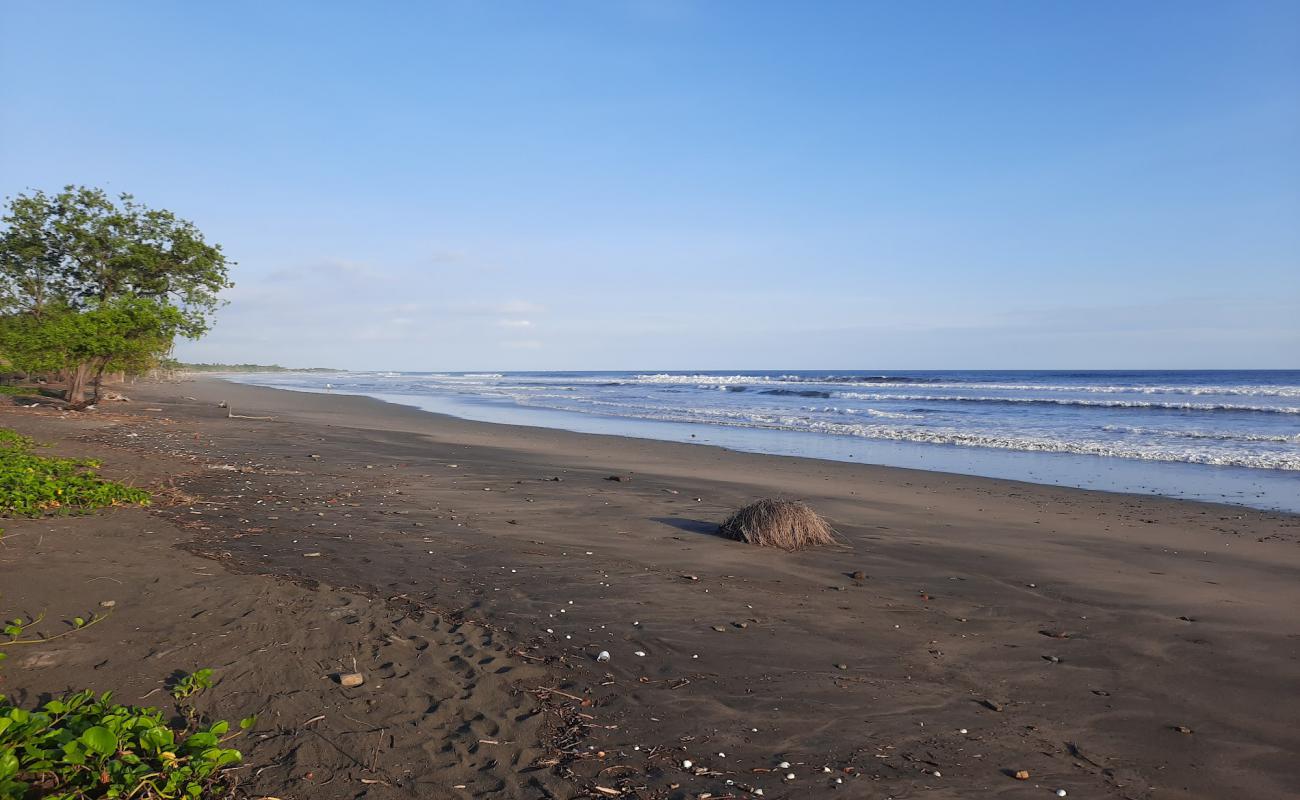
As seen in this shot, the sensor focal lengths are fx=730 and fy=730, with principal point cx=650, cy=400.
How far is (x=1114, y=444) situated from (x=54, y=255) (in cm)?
3464

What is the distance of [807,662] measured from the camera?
5023 mm

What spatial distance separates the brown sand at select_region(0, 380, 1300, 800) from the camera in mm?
3662

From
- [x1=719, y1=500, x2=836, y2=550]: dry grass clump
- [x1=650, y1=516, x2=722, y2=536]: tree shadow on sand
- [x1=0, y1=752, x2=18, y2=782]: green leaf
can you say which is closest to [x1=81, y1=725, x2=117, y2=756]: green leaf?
[x1=0, y1=752, x2=18, y2=782]: green leaf

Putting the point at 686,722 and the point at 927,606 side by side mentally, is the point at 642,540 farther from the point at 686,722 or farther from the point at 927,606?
the point at 686,722

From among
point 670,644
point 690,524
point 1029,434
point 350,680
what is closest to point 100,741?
point 350,680

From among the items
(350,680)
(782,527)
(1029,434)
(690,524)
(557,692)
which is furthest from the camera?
(1029,434)

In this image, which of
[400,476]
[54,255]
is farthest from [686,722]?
[54,255]

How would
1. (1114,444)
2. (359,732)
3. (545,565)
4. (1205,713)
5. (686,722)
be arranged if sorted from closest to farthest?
(359,732), (686,722), (1205,713), (545,565), (1114,444)

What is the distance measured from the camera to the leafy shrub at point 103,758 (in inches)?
107

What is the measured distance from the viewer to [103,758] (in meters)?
2.79

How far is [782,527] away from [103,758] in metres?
6.61

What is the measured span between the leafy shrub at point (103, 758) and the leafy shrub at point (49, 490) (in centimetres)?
494

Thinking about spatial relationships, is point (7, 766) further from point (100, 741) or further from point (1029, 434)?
point (1029, 434)

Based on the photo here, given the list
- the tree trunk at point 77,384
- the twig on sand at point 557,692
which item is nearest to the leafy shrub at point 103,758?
the twig on sand at point 557,692
